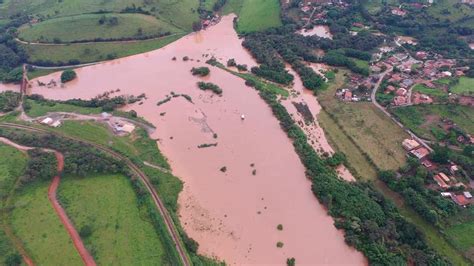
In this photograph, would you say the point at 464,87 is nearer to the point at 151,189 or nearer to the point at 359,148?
the point at 359,148

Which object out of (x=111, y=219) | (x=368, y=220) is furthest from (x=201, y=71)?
(x=368, y=220)

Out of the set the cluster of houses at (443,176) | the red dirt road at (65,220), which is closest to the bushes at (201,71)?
the red dirt road at (65,220)

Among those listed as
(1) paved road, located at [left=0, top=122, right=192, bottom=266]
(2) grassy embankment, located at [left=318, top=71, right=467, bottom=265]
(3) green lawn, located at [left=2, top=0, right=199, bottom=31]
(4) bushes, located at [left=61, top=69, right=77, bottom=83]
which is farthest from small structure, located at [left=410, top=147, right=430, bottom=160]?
(4) bushes, located at [left=61, top=69, right=77, bottom=83]

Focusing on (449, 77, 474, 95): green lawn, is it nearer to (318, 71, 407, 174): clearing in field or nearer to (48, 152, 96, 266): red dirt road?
(318, 71, 407, 174): clearing in field

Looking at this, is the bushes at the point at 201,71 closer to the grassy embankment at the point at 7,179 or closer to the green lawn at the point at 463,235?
the grassy embankment at the point at 7,179

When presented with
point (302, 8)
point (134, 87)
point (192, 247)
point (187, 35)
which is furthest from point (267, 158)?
point (302, 8)
